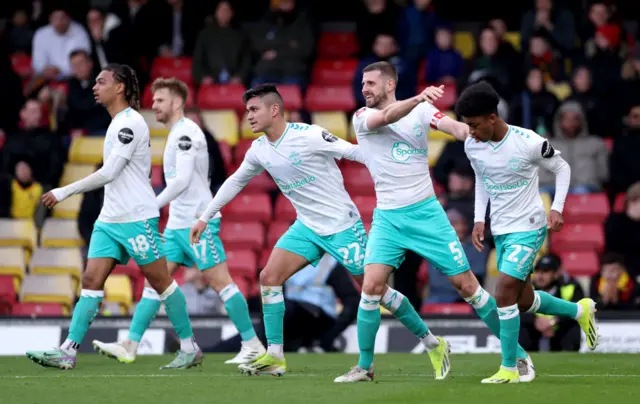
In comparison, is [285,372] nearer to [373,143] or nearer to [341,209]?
[341,209]

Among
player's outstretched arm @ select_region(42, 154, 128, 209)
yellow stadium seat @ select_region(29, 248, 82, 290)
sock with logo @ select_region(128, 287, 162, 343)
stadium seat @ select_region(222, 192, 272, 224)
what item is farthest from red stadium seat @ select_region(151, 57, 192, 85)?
player's outstretched arm @ select_region(42, 154, 128, 209)

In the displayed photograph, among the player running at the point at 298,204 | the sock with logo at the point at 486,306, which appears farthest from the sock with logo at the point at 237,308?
the sock with logo at the point at 486,306

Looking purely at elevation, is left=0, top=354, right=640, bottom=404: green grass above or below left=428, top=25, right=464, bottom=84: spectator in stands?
below

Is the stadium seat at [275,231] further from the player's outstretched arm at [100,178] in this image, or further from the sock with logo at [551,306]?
the sock with logo at [551,306]

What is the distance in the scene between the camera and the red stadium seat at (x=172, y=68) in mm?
20172

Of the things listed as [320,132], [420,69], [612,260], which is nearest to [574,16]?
[420,69]

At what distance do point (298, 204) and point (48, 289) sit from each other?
675 centimetres

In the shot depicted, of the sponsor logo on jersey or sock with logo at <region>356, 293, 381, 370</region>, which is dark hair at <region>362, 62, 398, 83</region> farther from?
sock with logo at <region>356, 293, 381, 370</region>

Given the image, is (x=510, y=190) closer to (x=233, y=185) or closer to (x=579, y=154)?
(x=233, y=185)

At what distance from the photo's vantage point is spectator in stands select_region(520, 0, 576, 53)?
18938 millimetres

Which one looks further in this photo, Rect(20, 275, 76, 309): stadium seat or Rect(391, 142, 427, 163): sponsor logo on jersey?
Rect(20, 275, 76, 309): stadium seat

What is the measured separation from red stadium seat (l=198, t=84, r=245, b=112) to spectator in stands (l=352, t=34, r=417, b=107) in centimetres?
175

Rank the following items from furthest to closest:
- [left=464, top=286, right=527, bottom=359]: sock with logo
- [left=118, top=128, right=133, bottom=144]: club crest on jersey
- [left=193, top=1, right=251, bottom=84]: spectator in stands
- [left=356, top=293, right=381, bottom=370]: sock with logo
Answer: [left=193, top=1, right=251, bottom=84]: spectator in stands, [left=118, top=128, right=133, bottom=144]: club crest on jersey, [left=464, top=286, right=527, bottom=359]: sock with logo, [left=356, top=293, right=381, bottom=370]: sock with logo

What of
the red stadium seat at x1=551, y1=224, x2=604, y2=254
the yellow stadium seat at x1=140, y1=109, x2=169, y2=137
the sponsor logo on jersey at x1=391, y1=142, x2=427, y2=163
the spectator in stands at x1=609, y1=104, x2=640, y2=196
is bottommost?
the red stadium seat at x1=551, y1=224, x2=604, y2=254
